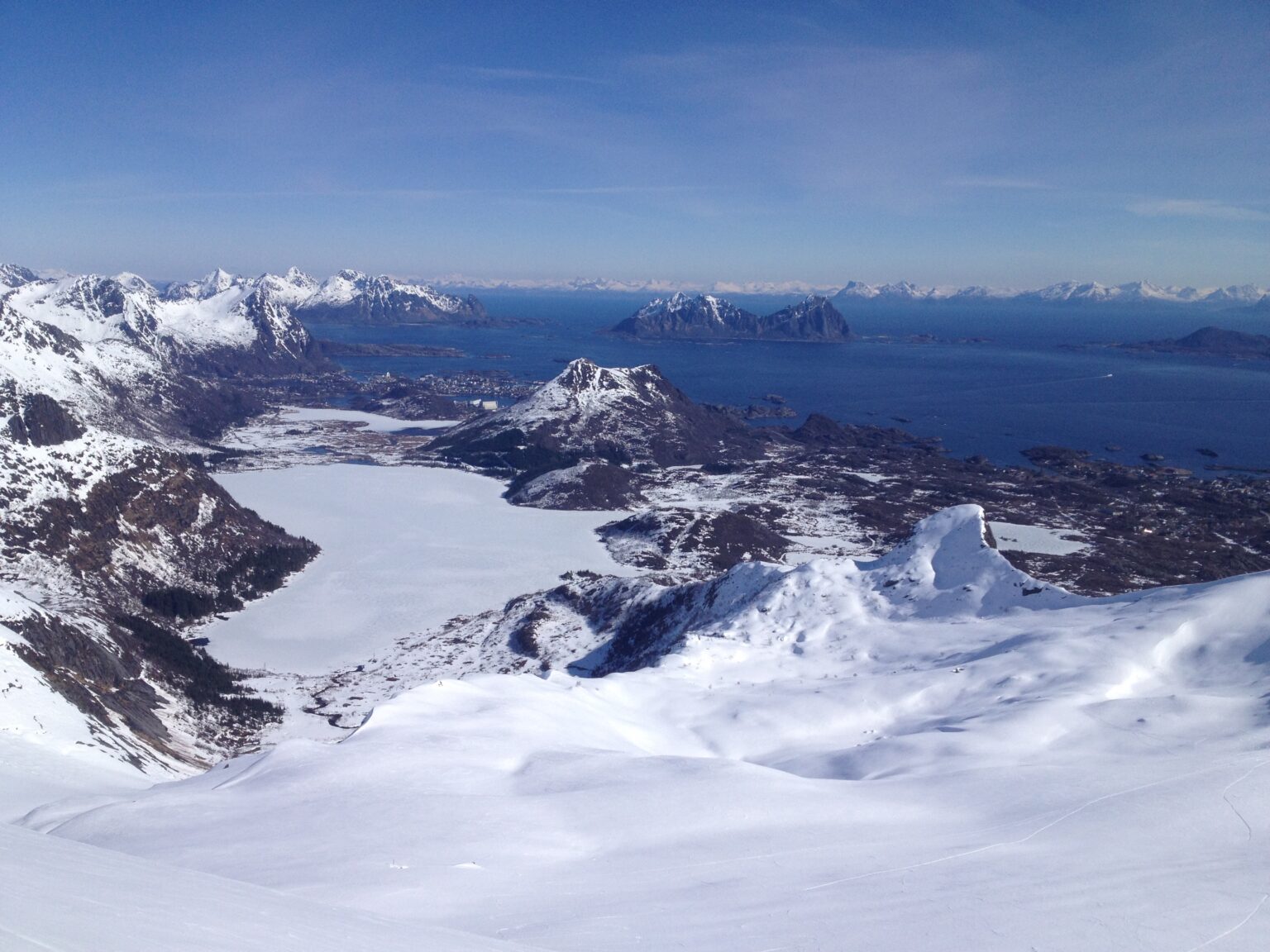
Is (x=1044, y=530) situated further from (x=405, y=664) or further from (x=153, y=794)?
(x=153, y=794)

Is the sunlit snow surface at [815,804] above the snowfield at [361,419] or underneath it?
underneath

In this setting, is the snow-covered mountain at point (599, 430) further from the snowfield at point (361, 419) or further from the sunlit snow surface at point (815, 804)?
the sunlit snow surface at point (815, 804)

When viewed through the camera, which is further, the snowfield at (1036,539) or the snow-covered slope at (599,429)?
the snow-covered slope at (599,429)

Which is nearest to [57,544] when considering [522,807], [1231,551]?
[522,807]

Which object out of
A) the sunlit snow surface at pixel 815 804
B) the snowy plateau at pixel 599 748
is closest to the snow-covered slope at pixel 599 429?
the snowy plateau at pixel 599 748

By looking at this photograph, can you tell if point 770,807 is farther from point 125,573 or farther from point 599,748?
point 125,573

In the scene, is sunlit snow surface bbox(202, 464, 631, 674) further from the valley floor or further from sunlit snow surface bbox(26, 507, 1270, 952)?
sunlit snow surface bbox(26, 507, 1270, 952)

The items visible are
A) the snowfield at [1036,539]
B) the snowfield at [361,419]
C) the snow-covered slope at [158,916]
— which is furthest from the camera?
the snowfield at [361,419]
